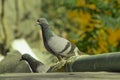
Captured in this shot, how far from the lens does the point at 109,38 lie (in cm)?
910

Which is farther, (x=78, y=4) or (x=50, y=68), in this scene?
(x=78, y=4)

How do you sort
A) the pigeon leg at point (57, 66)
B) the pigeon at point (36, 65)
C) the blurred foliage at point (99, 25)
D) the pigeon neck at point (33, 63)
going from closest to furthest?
the pigeon leg at point (57, 66) < the pigeon at point (36, 65) < the pigeon neck at point (33, 63) < the blurred foliage at point (99, 25)

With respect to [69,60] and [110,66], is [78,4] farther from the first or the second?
[110,66]

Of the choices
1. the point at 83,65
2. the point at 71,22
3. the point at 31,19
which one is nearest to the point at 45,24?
the point at 83,65

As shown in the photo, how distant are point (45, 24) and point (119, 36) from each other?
230 cm

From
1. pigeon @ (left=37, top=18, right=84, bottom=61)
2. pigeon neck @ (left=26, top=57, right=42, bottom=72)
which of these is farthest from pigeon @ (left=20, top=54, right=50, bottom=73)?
pigeon @ (left=37, top=18, right=84, bottom=61)

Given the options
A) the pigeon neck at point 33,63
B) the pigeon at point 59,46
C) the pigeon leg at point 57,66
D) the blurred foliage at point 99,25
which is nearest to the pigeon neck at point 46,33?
the pigeon at point 59,46

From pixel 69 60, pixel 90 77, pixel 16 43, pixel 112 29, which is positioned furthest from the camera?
pixel 16 43

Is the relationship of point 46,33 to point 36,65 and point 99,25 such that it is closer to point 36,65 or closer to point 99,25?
point 36,65

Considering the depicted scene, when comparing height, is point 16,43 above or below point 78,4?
below

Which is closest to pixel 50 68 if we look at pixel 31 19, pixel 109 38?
pixel 109 38

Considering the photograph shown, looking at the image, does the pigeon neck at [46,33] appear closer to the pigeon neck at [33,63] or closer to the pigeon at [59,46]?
the pigeon at [59,46]

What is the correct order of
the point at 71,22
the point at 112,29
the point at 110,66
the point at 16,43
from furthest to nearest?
the point at 71,22 → the point at 16,43 → the point at 112,29 → the point at 110,66

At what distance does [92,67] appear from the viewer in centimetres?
546
